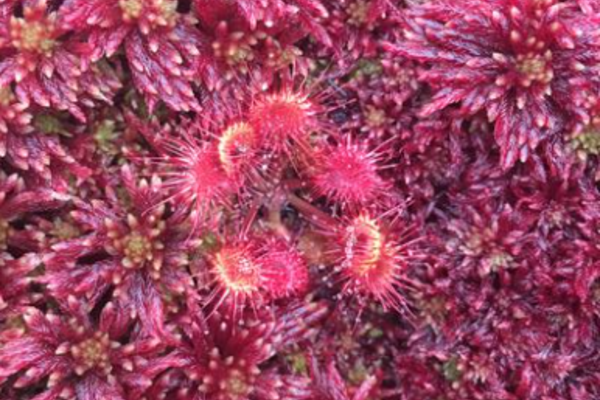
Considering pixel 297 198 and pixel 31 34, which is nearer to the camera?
pixel 31 34

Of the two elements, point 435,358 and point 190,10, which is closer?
point 190,10

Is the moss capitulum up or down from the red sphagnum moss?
up

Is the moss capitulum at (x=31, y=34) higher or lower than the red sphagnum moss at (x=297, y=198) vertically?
higher

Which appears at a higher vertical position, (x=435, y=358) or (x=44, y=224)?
Answer: (x=44, y=224)

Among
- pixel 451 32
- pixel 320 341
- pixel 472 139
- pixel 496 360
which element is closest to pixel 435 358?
pixel 496 360

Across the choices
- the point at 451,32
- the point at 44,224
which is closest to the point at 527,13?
the point at 451,32

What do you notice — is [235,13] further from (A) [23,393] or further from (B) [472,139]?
(A) [23,393]

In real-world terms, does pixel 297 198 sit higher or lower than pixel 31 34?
lower

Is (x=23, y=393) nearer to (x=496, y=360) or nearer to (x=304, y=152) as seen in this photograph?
(x=304, y=152)

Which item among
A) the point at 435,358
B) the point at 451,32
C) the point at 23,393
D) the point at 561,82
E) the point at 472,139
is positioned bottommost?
the point at 435,358
